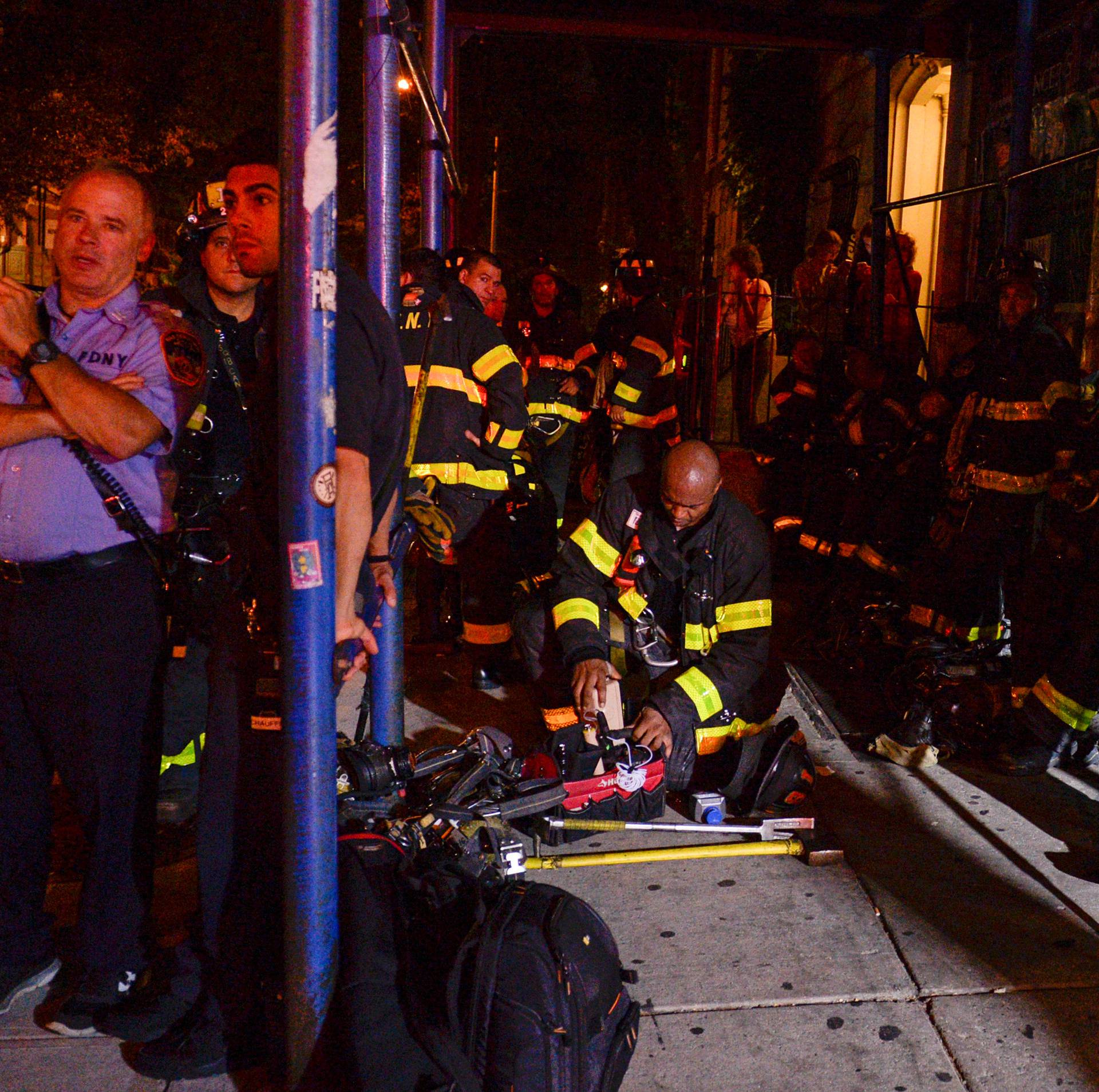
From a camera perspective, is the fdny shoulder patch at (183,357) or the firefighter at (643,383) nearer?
the fdny shoulder patch at (183,357)

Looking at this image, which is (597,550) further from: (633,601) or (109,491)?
(109,491)

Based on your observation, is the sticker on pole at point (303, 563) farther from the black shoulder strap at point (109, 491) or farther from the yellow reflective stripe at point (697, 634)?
the yellow reflective stripe at point (697, 634)

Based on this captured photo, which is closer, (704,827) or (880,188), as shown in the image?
(704,827)

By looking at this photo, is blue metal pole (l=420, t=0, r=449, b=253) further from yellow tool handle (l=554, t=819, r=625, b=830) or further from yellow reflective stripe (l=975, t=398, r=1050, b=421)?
yellow tool handle (l=554, t=819, r=625, b=830)

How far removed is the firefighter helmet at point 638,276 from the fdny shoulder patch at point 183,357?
16.7 ft

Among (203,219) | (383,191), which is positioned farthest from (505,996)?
(383,191)

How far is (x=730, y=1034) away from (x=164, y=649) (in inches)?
67.0

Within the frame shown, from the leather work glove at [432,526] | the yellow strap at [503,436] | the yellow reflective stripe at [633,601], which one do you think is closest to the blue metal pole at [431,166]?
the yellow strap at [503,436]

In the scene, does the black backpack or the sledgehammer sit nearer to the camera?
the black backpack

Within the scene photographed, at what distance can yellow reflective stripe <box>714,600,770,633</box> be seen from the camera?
13.8 feet

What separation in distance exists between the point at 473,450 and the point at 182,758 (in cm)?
207

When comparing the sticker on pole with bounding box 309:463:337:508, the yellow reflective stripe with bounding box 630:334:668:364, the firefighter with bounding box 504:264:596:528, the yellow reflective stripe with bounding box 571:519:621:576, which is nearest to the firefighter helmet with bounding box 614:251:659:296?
the yellow reflective stripe with bounding box 630:334:668:364

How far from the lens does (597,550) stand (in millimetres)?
4586

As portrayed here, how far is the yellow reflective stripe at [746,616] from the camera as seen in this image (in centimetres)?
419
